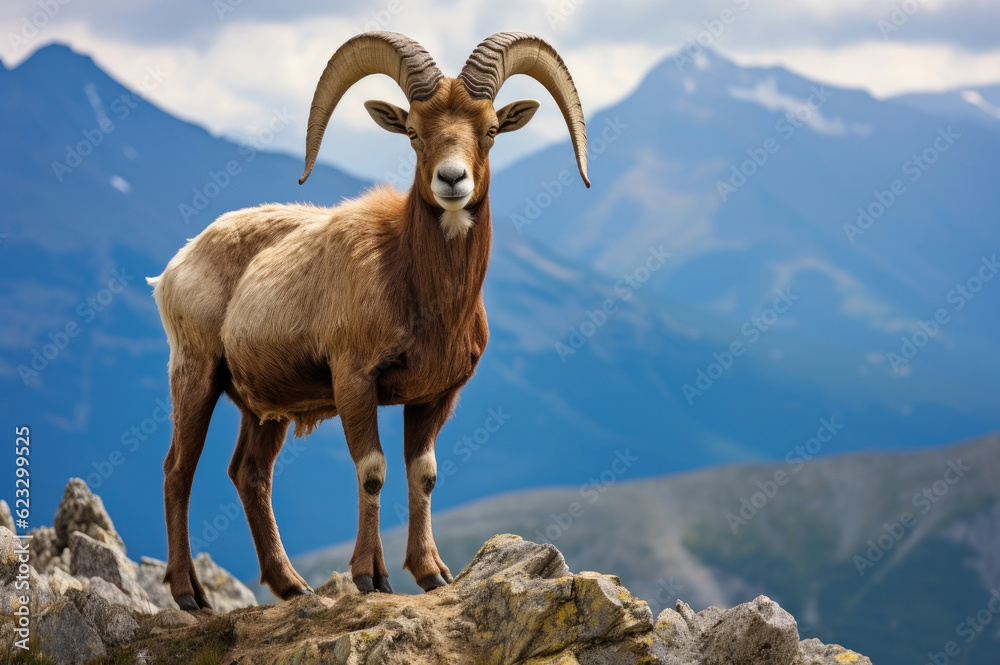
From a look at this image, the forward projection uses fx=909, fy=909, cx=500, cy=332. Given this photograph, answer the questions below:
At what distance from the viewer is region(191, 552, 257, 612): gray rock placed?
1261 centimetres

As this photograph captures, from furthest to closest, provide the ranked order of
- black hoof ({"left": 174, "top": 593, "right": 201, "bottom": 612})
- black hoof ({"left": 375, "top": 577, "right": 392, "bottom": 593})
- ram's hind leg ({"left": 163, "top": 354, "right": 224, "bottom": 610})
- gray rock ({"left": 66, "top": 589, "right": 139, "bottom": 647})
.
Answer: ram's hind leg ({"left": 163, "top": 354, "right": 224, "bottom": 610}) → black hoof ({"left": 174, "top": 593, "right": 201, "bottom": 612}) → gray rock ({"left": 66, "top": 589, "right": 139, "bottom": 647}) → black hoof ({"left": 375, "top": 577, "right": 392, "bottom": 593})

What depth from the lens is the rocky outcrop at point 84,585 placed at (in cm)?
730

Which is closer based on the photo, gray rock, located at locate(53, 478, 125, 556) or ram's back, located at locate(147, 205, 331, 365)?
ram's back, located at locate(147, 205, 331, 365)

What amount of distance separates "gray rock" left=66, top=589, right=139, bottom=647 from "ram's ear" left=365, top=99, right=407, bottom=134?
4568 mm

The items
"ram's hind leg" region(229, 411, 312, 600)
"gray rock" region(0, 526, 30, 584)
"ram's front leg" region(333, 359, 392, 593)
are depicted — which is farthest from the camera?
"ram's hind leg" region(229, 411, 312, 600)

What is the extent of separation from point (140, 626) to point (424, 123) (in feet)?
15.8

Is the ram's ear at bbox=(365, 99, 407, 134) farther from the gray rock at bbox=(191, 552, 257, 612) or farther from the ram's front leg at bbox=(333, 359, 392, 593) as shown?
the gray rock at bbox=(191, 552, 257, 612)

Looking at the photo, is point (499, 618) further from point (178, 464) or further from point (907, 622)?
point (907, 622)

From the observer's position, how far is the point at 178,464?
8523mm

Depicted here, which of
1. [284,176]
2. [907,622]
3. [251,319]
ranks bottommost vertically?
[907,622]

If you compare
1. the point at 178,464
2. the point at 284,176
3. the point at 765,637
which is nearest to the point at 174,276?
the point at 178,464

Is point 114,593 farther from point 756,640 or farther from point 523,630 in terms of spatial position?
point 756,640

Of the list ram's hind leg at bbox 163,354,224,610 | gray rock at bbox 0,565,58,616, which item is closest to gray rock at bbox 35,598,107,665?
gray rock at bbox 0,565,58,616

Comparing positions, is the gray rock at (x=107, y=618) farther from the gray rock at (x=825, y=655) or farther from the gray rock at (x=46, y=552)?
the gray rock at (x=825, y=655)
